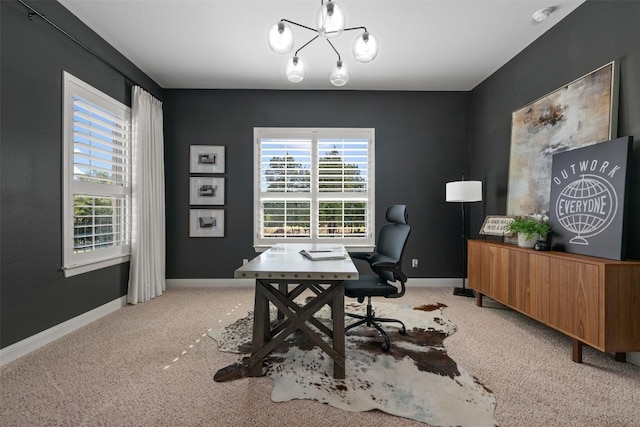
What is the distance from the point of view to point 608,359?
2242mm

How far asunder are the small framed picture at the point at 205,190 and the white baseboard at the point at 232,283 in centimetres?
113

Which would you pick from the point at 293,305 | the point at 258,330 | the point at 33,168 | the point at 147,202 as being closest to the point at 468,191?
the point at 293,305

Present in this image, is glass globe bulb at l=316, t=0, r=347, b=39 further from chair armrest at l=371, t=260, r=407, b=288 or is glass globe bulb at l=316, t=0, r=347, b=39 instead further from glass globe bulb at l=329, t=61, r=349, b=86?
chair armrest at l=371, t=260, r=407, b=288

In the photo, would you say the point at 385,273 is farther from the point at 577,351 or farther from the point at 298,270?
the point at 577,351

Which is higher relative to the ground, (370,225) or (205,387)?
(370,225)

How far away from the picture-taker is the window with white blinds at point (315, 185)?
4461 mm

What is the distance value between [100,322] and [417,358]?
9.83 ft

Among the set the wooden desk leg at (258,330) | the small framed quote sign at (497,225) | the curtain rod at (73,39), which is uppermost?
the curtain rod at (73,39)

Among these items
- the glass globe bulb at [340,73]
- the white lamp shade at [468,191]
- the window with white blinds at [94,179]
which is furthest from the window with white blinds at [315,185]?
the glass globe bulb at [340,73]

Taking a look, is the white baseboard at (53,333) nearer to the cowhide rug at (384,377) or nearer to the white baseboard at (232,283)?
the white baseboard at (232,283)

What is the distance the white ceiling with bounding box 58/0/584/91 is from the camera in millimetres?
2658

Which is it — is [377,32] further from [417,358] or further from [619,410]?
[619,410]

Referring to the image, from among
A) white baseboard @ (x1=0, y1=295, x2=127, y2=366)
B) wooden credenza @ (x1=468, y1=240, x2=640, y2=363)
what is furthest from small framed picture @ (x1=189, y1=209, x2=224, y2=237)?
wooden credenza @ (x1=468, y1=240, x2=640, y2=363)

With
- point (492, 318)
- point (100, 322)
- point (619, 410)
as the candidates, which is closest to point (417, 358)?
point (619, 410)
